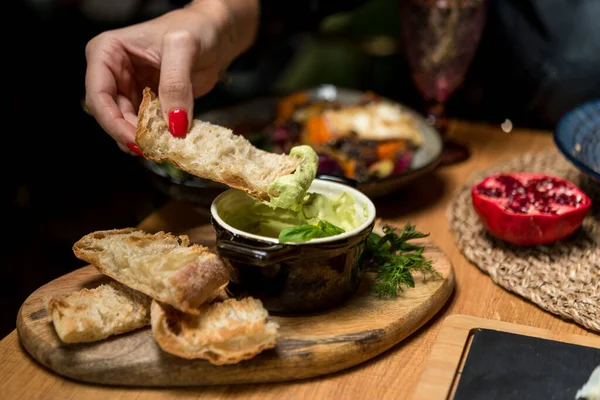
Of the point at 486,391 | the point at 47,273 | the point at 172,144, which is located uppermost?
the point at 172,144

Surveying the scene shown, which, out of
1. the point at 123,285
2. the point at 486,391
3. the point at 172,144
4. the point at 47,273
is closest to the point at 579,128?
the point at 486,391

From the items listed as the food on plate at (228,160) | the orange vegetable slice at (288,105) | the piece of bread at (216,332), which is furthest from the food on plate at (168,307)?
the orange vegetable slice at (288,105)

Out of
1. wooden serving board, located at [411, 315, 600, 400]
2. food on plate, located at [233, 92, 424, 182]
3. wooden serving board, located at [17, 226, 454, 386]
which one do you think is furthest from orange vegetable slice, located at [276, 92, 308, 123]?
wooden serving board, located at [411, 315, 600, 400]

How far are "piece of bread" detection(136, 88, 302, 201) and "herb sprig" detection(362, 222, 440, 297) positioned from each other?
0.25 metres

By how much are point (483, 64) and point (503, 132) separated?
335 mm

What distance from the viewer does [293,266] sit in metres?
1.26

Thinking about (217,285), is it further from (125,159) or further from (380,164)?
(125,159)

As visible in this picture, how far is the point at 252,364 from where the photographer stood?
1.19 metres

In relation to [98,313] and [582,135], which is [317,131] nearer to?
[582,135]

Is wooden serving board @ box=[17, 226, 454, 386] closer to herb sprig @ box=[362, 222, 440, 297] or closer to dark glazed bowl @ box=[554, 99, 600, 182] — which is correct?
herb sprig @ box=[362, 222, 440, 297]

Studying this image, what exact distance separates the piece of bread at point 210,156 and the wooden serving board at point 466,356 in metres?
0.43

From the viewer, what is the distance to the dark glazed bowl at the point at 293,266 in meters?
1.22

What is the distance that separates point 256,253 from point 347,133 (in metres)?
1.03

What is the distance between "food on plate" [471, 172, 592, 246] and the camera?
157 centimetres
